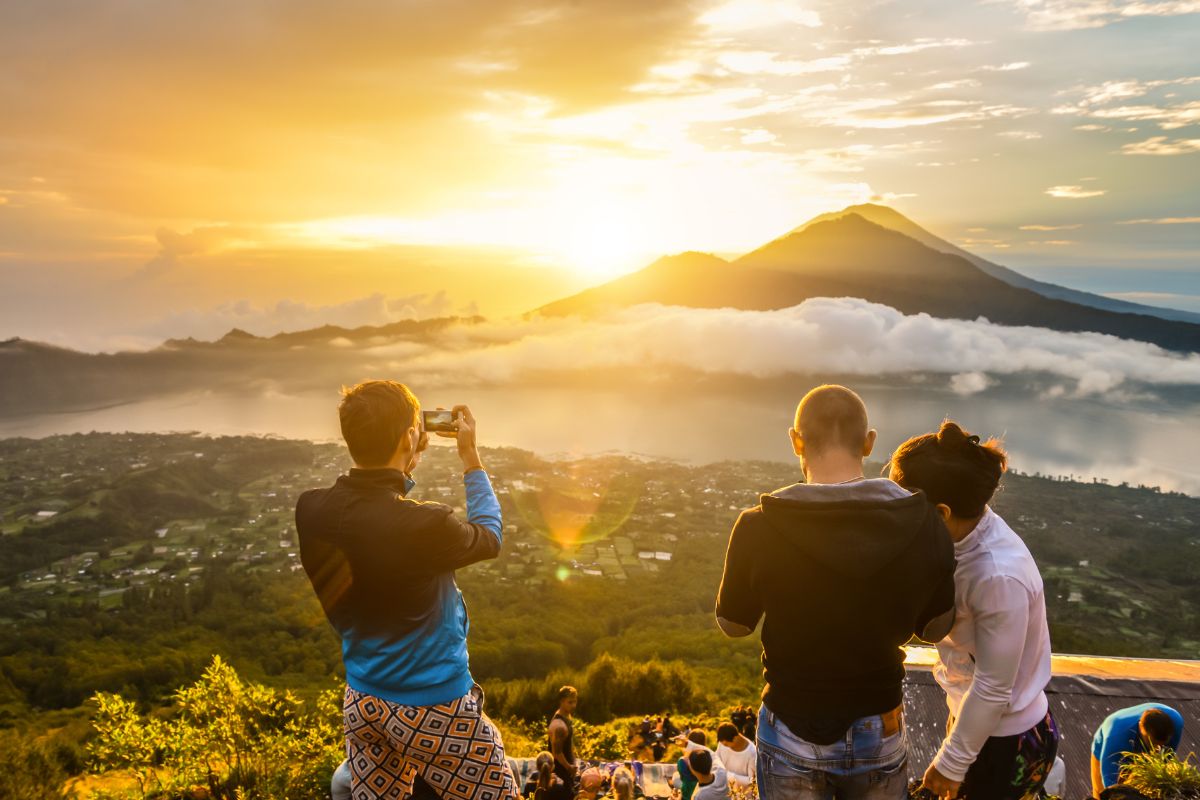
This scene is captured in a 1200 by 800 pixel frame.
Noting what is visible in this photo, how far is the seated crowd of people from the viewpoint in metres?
1.77

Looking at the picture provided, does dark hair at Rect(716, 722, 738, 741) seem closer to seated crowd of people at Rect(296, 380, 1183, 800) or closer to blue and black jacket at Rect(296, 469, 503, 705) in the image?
seated crowd of people at Rect(296, 380, 1183, 800)

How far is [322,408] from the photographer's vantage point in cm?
16275

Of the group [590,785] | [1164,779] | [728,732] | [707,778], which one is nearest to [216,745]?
[590,785]

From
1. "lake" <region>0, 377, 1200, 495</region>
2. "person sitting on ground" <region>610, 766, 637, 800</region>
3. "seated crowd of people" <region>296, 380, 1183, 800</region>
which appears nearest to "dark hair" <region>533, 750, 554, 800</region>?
"person sitting on ground" <region>610, 766, 637, 800</region>

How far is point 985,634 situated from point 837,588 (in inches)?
21.0

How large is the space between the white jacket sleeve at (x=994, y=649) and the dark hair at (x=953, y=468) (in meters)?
0.22

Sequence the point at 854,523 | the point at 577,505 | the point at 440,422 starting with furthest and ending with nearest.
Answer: the point at 577,505 < the point at 440,422 < the point at 854,523

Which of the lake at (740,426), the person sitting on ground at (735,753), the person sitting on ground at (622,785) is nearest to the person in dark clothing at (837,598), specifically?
the person sitting on ground at (622,785)

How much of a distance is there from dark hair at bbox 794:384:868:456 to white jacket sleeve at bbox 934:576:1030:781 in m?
0.55

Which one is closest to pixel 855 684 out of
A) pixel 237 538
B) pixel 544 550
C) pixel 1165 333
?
pixel 544 550

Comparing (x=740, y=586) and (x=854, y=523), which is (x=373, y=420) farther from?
(x=854, y=523)

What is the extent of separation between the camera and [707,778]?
4812 mm

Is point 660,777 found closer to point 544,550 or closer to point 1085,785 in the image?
point 1085,785

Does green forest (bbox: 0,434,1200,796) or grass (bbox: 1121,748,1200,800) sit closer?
grass (bbox: 1121,748,1200,800)
